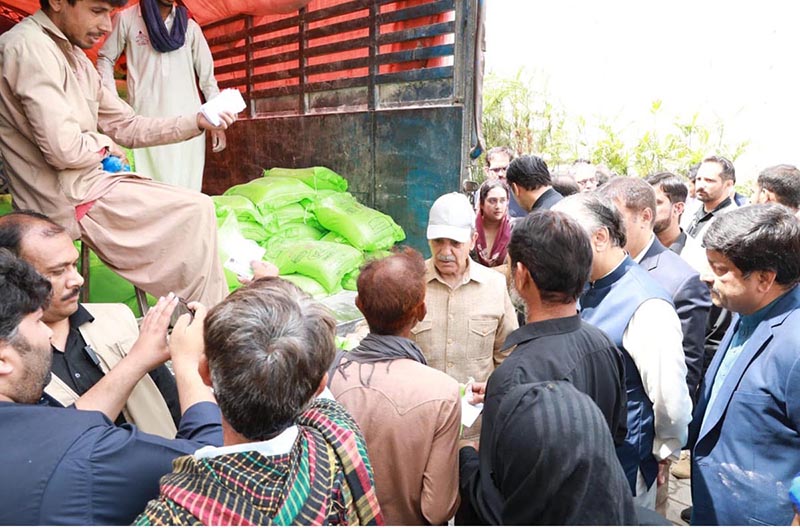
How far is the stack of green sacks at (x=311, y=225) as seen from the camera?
357 centimetres

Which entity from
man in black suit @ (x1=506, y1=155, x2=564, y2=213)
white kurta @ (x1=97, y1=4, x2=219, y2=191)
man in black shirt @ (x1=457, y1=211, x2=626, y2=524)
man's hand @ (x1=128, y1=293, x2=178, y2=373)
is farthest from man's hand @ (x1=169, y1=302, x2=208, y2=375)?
man in black suit @ (x1=506, y1=155, x2=564, y2=213)

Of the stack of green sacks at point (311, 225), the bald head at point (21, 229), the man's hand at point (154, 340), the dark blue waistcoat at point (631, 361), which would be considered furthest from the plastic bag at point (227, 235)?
the dark blue waistcoat at point (631, 361)

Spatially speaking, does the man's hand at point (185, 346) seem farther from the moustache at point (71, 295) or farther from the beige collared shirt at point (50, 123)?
the beige collared shirt at point (50, 123)

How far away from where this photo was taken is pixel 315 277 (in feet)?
11.6

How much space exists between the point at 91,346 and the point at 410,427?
99 centimetres

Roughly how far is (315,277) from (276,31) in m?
2.86

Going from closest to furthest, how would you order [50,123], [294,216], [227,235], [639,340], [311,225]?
[639,340] → [50,123] → [227,235] → [294,216] → [311,225]

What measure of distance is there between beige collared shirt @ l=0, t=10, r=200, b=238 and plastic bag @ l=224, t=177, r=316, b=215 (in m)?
1.69

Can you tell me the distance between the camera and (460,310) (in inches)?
88.7

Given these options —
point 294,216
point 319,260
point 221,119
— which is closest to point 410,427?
point 221,119

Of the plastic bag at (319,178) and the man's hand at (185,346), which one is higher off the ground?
the plastic bag at (319,178)

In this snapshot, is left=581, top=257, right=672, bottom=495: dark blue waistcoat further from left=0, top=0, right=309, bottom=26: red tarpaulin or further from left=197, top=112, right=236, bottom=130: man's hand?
left=0, top=0, right=309, bottom=26: red tarpaulin

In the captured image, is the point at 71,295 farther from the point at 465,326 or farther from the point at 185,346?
the point at 465,326

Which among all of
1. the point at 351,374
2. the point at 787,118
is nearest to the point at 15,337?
the point at 351,374
